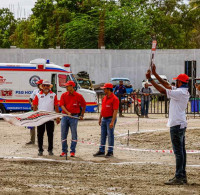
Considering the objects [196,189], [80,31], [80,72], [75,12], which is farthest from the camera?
[75,12]

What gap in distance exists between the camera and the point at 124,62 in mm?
45812

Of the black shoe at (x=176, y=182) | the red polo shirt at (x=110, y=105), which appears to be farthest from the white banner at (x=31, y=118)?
the black shoe at (x=176, y=182)

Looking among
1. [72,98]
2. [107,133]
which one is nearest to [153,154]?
[107,133]

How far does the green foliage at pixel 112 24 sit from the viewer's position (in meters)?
53.9

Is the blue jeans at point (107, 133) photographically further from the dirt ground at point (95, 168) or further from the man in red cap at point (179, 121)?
the man in red cap at point (179, 121)

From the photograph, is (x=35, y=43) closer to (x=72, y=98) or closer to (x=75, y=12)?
(x=75, y=12)

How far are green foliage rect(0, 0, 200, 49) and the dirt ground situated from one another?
31.7 m

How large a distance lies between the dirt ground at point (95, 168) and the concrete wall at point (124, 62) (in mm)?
27766

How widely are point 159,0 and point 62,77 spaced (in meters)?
45.4

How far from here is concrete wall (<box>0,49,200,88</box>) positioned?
4497 cm

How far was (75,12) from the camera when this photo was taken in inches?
2355

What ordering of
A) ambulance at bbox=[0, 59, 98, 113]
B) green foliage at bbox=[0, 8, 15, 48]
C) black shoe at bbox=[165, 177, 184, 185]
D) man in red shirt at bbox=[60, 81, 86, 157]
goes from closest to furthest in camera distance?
black shoe at bbox=[165, 177, 184, 185]
man in red shirt at bbox=[60, 81, 86, 157]
ambulance at bbox=[0, 59, 98, 113]
green foliage at bbox=[0, 8, 15, 48]

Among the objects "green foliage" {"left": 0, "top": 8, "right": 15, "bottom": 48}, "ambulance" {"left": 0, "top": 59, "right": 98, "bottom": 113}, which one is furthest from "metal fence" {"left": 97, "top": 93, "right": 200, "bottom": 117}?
"green foliage" {"left": 0, "top": 8, "right": 15, "bottom": 48}

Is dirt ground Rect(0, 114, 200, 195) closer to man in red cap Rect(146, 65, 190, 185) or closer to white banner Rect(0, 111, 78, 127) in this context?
man in red cap Rect(146, 65, 190, 185)
